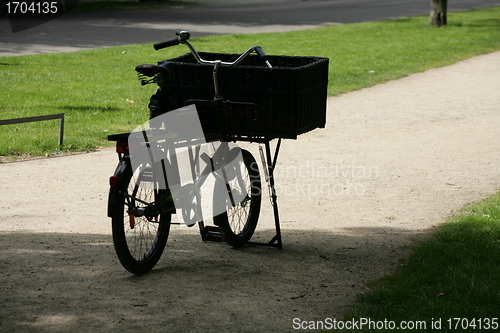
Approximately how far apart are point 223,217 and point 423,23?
2202 centimetres

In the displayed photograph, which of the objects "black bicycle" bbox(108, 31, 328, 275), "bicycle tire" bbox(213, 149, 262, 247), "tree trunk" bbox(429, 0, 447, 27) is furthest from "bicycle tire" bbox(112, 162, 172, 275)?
"tree trunk" bbox(429, 0, 447, 27)

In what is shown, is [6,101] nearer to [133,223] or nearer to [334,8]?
[133,223]

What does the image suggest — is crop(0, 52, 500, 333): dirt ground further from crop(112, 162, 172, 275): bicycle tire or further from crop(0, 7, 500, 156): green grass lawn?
crop(0, 7, 500, 156): green grass lawn

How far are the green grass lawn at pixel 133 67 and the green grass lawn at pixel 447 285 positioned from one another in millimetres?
5184

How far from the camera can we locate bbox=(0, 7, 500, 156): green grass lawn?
1018 cm

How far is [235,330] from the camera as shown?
396 cm

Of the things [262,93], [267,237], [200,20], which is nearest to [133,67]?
[267,237]

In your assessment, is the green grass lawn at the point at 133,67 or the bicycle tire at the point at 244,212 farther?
the green grass lawn at the point at 133,67

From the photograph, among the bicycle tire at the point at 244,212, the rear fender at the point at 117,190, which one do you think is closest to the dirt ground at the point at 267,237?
the bicycle tire at the point at 244,212

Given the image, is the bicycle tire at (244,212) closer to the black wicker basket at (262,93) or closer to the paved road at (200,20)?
the black wicker basket at (262,93)

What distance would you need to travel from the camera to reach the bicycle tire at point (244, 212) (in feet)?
17.8

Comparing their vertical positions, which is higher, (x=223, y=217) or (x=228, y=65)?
(x=228, y=65)

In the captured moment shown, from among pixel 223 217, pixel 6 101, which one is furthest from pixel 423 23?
pixel 223 217

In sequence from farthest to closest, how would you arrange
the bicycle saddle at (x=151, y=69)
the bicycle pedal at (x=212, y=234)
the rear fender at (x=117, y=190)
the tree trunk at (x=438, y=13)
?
1. the tree trunk at (x=438, y=13)
2. the bicycle pedal at (x=212, y=234)
3. the bicycle saddle at (x=151, y=69)
4. the rear fender at (x=117, y=190)
